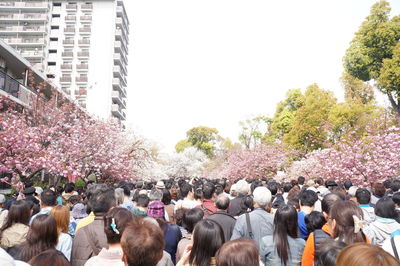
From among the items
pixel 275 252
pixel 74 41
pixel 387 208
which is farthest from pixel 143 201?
pixel 74 41

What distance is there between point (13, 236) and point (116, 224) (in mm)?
1765

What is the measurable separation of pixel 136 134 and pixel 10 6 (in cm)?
3362

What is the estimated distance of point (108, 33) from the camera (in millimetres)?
47812

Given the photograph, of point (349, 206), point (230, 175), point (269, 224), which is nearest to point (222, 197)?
point (269, 224)

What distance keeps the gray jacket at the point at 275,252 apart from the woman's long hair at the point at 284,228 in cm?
5

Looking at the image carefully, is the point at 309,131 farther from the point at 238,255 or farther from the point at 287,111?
the point at 238,255

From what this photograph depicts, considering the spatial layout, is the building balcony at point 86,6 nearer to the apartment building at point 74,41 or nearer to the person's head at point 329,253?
the apartment building at point 74,41

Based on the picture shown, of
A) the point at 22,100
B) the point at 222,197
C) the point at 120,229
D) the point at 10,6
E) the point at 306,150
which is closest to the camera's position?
the point at 120,229

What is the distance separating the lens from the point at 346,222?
3.12 m

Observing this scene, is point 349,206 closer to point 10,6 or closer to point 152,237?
point 152,237

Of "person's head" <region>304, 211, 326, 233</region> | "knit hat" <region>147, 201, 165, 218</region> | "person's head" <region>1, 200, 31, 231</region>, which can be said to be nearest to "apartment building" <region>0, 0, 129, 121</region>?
"knit hat" <region>147, 201, 165, 218</region>

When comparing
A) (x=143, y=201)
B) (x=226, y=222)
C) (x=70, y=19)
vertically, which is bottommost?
(x=226, y=222)

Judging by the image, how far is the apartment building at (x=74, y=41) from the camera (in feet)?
149

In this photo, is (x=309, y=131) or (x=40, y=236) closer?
(x=40, y=236)
